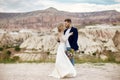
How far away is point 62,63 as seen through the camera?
748 cm

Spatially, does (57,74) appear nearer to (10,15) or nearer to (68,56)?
(68,56)

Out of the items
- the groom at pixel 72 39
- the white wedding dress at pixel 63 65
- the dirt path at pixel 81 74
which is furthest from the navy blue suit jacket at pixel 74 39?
the dirt path at pixel 81 74

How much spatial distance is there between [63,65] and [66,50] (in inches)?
14.1

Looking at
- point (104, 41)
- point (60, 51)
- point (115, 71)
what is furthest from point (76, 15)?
point (60, 51)

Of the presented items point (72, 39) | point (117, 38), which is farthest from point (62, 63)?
point (117, 38)

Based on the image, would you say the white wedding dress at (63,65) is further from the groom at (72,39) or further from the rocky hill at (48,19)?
the rocky hill at (48,19)

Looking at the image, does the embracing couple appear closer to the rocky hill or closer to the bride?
the bride

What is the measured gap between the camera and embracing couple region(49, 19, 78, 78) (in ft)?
24.3

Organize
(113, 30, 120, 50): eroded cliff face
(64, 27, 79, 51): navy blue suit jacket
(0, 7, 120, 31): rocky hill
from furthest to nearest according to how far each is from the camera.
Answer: (113, 30, 120, 50): eroded cliff face
(0, 7, 120, 31): rocky hill
(64, 27, 79, 51): navy blue suit jacket

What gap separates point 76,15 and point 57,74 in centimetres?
308

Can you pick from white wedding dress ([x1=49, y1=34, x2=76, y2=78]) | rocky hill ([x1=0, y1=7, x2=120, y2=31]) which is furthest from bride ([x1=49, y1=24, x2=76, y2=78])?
rocky hill ([x1=0, y1=7, x2=120, y2=31])

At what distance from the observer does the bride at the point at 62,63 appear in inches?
291

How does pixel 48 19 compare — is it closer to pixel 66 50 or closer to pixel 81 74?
pixel 81 74

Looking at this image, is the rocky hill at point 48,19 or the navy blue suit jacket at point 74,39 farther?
the rocky hill at point 48,19
